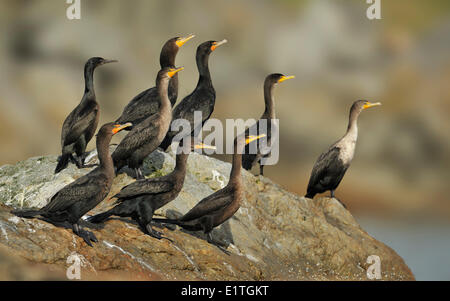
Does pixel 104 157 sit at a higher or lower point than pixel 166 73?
lower

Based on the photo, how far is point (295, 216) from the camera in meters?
15.5

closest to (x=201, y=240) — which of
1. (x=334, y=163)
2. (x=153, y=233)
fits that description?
(x=153, y=233)

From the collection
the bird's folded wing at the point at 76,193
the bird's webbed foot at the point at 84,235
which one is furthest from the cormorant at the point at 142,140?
the bird's webbed foot at the point at 84,235

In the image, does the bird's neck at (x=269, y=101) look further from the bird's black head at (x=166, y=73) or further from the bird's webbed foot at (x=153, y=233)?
the bird's webbed foot at (x=153, y=233)

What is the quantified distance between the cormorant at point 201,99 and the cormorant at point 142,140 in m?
1.54

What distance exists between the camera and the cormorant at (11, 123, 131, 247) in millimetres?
11000

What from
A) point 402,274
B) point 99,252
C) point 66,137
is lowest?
point 402,274

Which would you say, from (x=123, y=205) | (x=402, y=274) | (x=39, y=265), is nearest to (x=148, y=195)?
(x=123, y=205)

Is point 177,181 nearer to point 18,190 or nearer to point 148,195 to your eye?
point 148,195

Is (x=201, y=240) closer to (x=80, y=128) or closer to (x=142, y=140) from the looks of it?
(x=142, y=140)

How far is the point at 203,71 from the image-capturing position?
16.0 m

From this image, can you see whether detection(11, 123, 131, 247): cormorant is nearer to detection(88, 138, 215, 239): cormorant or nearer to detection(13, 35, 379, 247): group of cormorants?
detection(13, 35, 379, 247): group of cormorants

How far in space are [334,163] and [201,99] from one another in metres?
3.18

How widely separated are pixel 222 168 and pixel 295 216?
1729 mm
